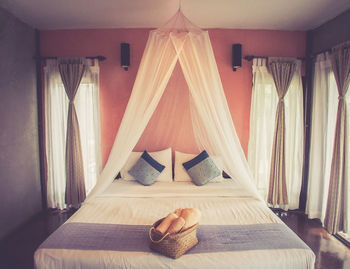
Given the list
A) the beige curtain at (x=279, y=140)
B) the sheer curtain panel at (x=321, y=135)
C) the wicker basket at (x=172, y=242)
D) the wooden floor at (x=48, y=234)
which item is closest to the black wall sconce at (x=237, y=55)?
the beige curtain at (x=279, y=140)

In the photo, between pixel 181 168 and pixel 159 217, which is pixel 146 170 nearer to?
pixel 181 168

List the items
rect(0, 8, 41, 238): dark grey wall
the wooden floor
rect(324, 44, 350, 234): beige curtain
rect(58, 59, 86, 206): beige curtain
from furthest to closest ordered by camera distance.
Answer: rect(58, 59, 86, 206): beige curtain
rect(0, 8, 41, 238): dark grey wall
rect(324, 44, 350, 234): beige curtain
the wooden floor

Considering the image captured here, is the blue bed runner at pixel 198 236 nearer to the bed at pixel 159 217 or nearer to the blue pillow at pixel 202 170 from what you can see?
the bed at pixel 159 217

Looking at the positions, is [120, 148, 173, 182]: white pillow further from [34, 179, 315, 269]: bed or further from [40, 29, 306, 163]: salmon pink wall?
[40, 29, 306, 163]: salmon pink wall

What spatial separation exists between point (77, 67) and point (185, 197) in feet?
7.61

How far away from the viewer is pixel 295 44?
137 inches

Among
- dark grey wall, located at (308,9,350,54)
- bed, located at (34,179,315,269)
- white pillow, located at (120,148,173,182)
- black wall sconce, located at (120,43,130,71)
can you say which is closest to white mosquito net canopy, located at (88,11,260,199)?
bed, located at (34,179,315,269)

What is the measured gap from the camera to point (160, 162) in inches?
124

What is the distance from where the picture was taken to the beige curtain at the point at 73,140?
3268 millimetres

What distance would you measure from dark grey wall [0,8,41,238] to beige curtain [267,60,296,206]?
3430 mm

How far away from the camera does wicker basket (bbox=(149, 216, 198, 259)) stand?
5.12ft

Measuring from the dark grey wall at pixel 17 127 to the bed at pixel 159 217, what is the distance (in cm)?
123

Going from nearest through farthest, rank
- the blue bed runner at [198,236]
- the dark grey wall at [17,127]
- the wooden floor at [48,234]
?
the blue bed runner at [198,236]
the wooden floor at [48,234]
the dark grey wall at [17,127]

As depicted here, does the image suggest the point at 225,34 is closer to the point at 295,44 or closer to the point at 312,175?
the point at 295,44
